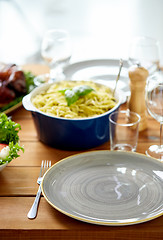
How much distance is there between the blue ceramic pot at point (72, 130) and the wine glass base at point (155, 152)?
7.2 inches

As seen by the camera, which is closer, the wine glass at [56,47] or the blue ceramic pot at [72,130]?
the blue ceramic pot at [72,130]

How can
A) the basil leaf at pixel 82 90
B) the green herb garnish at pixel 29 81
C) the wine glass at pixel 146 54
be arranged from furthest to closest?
the green herb garnish at pixel 29 81 < the wine glass at pixel 146 54 < the basil leaf at pixel 82 90

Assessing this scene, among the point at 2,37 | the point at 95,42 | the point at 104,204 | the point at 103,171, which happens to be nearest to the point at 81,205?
the point at 104,204

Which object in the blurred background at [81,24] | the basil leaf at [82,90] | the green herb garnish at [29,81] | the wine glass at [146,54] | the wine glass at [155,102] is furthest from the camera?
the blurred background at [81,24]

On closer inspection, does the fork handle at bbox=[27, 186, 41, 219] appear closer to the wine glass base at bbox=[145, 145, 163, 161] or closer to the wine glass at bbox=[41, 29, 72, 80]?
the wine glass base at bbox=[145, 145, 163, 161]

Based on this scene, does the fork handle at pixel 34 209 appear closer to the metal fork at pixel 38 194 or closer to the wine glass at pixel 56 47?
the metal fork at pixel 38 194

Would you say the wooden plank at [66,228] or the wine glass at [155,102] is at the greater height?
the wine glass at [155,102]

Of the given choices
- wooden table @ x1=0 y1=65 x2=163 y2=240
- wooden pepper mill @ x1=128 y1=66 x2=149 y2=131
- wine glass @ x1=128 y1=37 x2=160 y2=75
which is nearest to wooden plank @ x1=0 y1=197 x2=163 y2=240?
wooden table @ x1=0 y1=65 x2=163 y2=240

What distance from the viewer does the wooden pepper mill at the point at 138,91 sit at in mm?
1465

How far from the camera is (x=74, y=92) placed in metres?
1.44

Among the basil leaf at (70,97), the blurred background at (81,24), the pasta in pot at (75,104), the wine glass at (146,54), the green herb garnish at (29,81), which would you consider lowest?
the blurred background at (81,24)

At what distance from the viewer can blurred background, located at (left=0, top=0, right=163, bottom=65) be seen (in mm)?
4242

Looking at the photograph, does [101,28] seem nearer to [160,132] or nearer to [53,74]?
[53,74]

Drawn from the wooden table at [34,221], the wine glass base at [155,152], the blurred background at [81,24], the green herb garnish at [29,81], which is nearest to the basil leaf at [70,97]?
the wooden table at [34,221]
